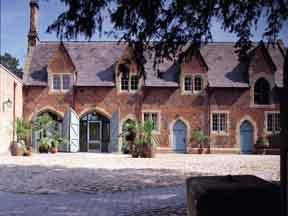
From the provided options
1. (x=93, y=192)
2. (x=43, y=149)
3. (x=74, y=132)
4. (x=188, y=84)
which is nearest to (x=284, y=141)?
(x=93, y=192)

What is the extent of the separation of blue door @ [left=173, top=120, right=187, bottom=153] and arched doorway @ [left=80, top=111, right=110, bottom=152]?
4607 millimetres

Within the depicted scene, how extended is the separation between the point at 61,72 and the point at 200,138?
34.1ft

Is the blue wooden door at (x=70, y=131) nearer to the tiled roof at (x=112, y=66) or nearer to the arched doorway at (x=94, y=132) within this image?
the arched doorway at (x=94, y=132)

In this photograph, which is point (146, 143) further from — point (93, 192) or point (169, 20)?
point (169, 20)

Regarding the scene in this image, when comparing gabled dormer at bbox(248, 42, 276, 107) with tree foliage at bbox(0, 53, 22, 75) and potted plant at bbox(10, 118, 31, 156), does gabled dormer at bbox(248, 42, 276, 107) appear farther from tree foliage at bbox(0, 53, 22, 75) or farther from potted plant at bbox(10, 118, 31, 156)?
tree foliage at bbox(0, 53, 22, 75)

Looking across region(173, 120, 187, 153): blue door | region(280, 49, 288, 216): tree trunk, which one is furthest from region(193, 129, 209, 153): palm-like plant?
region(280, 49, 288, 216): tree trunk

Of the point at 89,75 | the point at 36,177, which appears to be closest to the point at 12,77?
the point at 89,75

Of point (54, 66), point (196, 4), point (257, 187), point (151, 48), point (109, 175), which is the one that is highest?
point (54, 66)

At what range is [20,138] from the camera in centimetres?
2255

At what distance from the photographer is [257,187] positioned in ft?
10.6

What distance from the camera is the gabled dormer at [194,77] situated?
83.7 ft

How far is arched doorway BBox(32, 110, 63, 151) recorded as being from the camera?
80.1 ft

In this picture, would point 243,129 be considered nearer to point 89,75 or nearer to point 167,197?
point 89,75

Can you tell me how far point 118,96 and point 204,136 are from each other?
6.39 meters
